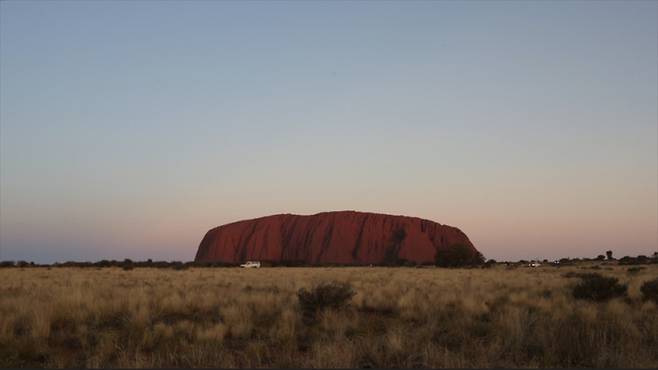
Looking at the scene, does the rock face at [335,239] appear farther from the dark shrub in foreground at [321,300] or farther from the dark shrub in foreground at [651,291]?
the dark shrub in foreground at [321,300]

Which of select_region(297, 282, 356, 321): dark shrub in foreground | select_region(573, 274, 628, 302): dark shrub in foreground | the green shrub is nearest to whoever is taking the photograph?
select_region(297, 282, 356, 321): dark shrub in foreground

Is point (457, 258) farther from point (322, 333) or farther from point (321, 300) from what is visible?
point (322, 333)

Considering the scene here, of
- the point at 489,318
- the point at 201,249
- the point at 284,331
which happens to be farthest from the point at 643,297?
the point at 201,249

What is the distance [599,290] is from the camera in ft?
54.9

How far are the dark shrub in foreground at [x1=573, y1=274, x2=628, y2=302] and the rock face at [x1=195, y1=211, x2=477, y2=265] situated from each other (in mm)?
75652

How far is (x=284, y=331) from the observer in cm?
1020

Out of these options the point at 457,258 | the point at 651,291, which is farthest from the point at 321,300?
the point at 457,258

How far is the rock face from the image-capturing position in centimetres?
9938

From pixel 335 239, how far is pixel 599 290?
281ft

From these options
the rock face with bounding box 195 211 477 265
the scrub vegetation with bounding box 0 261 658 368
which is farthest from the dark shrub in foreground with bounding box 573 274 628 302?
the rock face with bounding box 195 211 477 265

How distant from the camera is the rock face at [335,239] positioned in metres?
99.4

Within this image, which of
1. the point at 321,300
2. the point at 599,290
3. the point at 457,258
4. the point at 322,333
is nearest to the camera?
the point at 322,333

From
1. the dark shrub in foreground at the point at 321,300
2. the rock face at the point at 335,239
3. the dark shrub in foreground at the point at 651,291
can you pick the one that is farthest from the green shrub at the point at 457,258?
the dark shrub in foreground at the point at 321,300

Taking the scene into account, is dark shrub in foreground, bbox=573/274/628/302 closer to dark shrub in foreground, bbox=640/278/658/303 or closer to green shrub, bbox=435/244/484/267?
dark shrub in foreground, bbox=640/278/658/303
